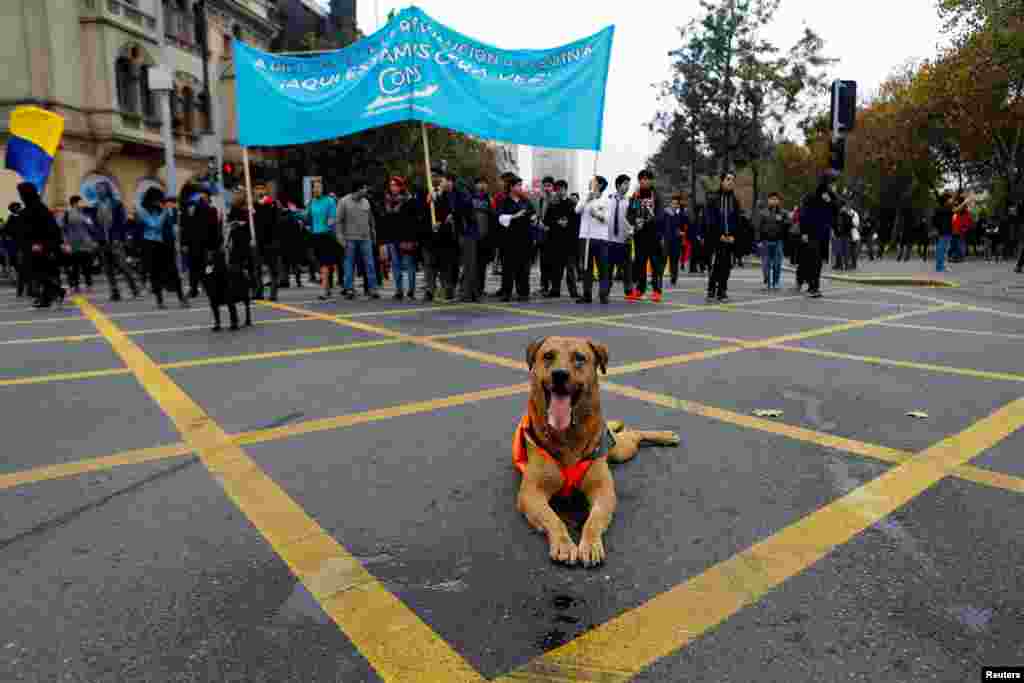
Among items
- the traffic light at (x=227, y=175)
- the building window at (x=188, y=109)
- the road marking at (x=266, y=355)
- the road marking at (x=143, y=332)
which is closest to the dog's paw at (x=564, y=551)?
the road marking at (x=266, y=355)

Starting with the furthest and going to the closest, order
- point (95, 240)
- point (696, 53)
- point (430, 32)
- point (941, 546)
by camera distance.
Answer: point (696, 53), point (95, 240), point (430, 32), point (941, 546)

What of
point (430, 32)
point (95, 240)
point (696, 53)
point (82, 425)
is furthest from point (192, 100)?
point (82, 425)

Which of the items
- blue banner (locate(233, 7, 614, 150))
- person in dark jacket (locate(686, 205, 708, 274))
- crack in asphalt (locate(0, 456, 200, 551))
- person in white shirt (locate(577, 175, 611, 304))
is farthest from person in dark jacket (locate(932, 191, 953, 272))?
crack in asphalt (locate(0, 456, 200, 551))

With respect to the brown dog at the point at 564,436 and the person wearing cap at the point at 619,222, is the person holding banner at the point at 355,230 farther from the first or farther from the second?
the brown dog at the point at 564,436

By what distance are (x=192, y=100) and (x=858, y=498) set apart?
35.9 meters

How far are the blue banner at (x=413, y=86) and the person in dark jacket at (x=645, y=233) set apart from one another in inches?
68.2

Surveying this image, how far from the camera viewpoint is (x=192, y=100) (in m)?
32.8

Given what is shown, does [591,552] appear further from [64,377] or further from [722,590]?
[64,377]

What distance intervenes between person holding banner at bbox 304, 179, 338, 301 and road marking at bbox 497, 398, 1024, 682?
417 inches

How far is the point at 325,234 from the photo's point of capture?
13.1 m

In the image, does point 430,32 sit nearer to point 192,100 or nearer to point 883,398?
point 883,398

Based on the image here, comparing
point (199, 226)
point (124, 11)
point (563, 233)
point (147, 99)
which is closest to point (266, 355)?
point (199, 226)

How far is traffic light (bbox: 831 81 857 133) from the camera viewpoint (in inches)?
506

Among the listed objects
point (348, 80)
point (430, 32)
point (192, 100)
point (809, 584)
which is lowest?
point (809, 584)
